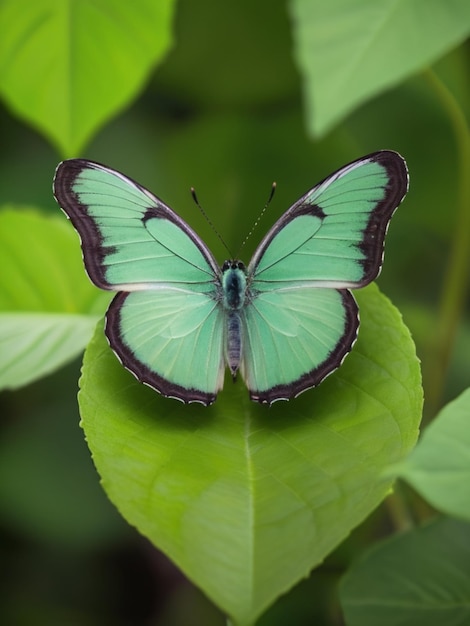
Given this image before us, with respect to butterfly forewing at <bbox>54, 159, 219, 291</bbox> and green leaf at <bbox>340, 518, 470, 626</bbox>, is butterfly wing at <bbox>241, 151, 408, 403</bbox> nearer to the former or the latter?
butterfly forewing at <bbox>54, 159, 219, 291</bbox>

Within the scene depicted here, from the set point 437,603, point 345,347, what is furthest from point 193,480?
point 437,603

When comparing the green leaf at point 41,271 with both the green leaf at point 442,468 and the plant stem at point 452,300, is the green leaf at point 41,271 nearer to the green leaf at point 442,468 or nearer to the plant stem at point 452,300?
the plant stem at point 452,300

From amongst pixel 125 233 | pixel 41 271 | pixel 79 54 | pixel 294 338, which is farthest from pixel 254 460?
pixel 79 54

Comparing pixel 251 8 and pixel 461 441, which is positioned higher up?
pixel 251 8

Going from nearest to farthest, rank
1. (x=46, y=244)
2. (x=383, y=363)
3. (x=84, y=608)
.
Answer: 1. (x=383, y=363)
2. (x=46, y=244)
3. (x=84, y=608)

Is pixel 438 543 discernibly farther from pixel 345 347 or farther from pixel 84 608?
pixel 84 608

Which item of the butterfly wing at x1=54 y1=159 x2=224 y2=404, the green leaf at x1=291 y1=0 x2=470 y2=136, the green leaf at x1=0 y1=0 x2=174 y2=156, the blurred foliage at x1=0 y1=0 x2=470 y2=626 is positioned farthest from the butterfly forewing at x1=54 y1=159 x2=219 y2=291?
the blurred foliage at x1=0 y1=0 x2=470 y2=626
